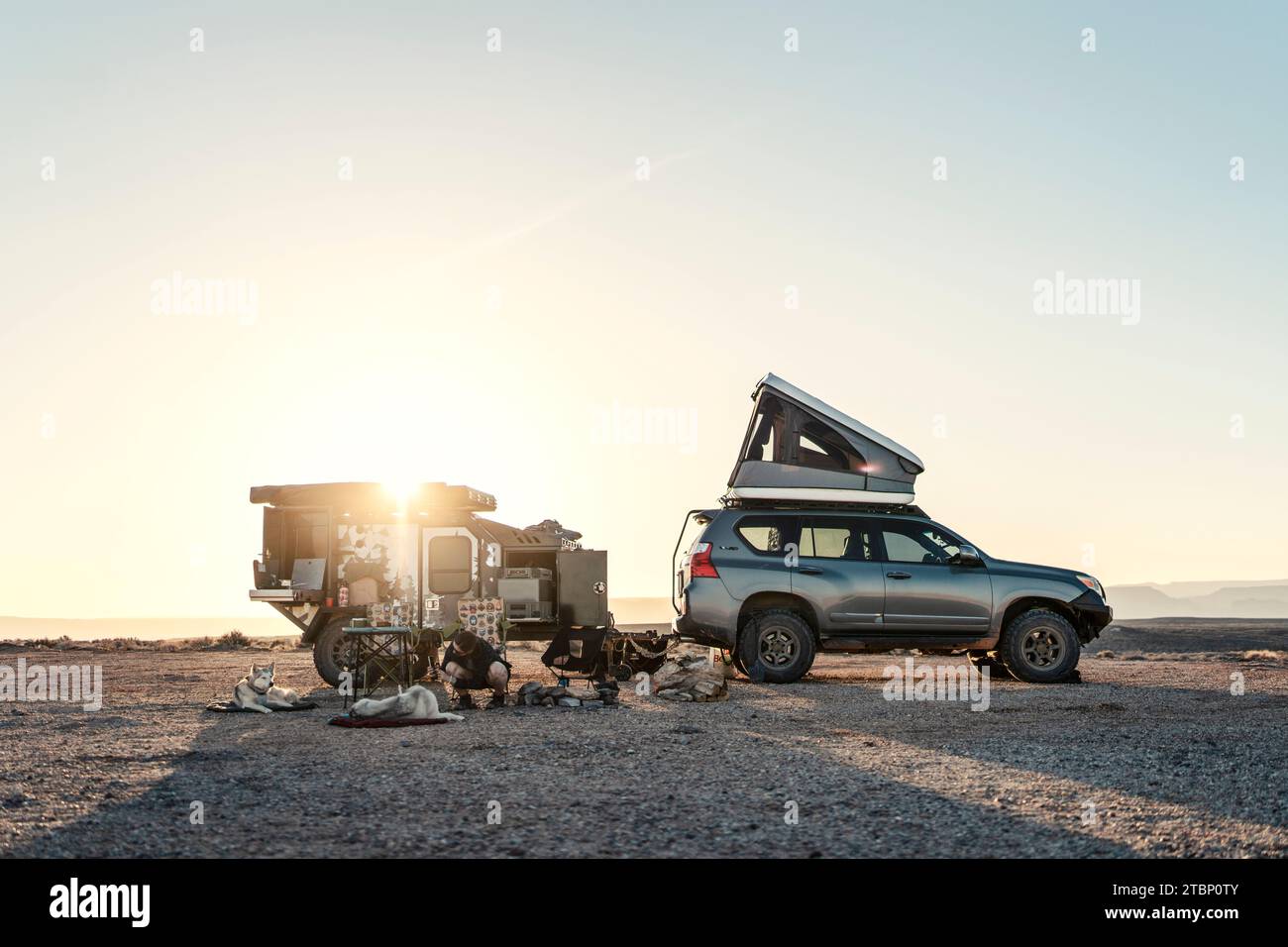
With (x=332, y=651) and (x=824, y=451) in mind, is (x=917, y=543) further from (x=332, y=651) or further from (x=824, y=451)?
(x=332, y=651)

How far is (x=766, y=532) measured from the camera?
1406 cm

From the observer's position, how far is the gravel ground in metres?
5.53

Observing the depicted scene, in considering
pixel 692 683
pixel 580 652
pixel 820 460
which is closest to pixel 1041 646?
pixel 820 460

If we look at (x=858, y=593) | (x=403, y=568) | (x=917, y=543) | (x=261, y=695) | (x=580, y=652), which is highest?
(x=917, y=543)

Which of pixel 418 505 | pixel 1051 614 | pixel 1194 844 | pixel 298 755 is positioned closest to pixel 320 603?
pixel 418 505

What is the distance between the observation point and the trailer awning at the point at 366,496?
48.6ft

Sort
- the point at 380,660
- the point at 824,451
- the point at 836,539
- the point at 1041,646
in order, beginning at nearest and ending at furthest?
the point at 380,660 → the point at 836,539 → the point at 1041,646 → the point at 824,451

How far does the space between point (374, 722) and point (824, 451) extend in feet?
23.5

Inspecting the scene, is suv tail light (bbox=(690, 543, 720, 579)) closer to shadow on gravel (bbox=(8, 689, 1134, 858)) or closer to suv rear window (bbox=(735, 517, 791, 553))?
suv rear window (bbox=(735, 517, 791, 553))

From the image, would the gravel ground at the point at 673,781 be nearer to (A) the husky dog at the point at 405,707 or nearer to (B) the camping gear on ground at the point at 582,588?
(A) the husky dog at the point at 405,707

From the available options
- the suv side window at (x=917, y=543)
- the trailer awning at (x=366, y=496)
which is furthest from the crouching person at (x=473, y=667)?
the suv side window at (x=917, y=543)
